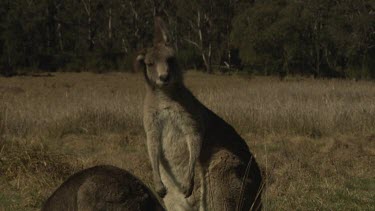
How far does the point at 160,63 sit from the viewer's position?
4.84m

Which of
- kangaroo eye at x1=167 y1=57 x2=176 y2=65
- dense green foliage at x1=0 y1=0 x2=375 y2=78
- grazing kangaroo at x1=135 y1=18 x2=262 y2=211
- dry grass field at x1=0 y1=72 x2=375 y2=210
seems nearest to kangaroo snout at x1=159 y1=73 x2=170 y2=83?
grazing kangaroo at x1=135 y1=18 x2=262 y2=211

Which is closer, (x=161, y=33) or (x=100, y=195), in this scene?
(x=100, y=195)

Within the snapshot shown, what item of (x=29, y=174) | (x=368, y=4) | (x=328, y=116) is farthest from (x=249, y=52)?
(x=29, y=174)

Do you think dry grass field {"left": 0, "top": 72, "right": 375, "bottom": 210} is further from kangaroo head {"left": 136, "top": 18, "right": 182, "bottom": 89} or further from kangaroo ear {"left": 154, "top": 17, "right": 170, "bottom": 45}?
kangaroo ear {"left": 154, "top": 17, "right": 170, "bottom": 45}

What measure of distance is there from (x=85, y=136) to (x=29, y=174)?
4885 mm

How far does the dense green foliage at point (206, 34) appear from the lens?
128 feet

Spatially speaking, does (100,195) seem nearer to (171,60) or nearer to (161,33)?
(171,60)

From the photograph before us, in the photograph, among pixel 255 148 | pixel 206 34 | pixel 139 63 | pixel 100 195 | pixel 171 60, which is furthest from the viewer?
pixel 206 34

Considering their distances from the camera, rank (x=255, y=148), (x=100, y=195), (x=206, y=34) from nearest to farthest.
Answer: (x=100, y=195)
(x=255, y=148)
(x=206, y=34)

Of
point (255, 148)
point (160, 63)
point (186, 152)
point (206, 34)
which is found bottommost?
point (255, 148)

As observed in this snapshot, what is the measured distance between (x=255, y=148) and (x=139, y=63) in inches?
219

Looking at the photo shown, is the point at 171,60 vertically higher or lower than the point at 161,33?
lower

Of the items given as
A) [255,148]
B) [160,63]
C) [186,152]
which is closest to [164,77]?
[160,63]

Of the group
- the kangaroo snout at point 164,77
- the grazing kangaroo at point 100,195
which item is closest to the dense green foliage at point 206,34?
the kangaroo snout at point 164,77
